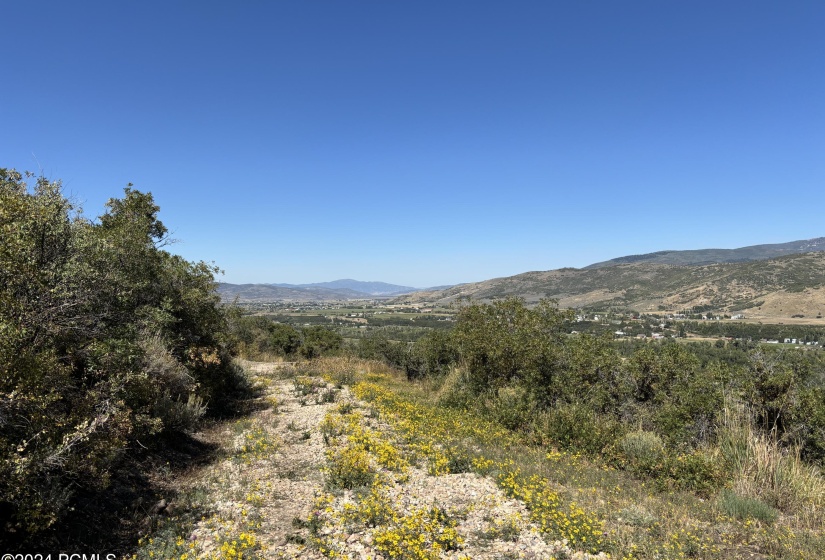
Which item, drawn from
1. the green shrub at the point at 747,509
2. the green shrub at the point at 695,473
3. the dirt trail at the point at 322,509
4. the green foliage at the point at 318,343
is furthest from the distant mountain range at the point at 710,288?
the green shrub at the point at 747,509

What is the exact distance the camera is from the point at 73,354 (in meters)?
6.61

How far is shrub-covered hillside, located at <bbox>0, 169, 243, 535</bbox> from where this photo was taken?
4.61 m

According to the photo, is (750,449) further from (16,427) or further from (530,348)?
(16,427)

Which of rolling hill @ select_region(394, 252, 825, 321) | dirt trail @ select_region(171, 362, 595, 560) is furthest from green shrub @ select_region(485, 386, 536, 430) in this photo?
rolling hill @ select_region(394, 252, 825, 321)

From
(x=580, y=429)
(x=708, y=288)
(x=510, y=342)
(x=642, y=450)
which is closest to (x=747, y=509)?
(x=642, y=450)

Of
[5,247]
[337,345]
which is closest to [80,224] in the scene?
[5,247]

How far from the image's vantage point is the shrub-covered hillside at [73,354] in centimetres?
461

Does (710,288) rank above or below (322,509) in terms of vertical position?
below

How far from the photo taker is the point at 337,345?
106 ft

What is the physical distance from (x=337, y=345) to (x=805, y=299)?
356 ft

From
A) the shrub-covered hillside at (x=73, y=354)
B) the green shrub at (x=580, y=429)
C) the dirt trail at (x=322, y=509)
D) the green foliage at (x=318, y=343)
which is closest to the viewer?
the shrub-covered hillside at (x=73, y=354)

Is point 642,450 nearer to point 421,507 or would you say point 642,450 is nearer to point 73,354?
point 421,507

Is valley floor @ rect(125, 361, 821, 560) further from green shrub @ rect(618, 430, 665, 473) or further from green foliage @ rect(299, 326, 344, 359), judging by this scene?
green foliage @ rect(299, 326, 344, 359)

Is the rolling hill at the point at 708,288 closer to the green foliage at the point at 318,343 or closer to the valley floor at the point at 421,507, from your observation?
the green foliage at the point at 318,343
